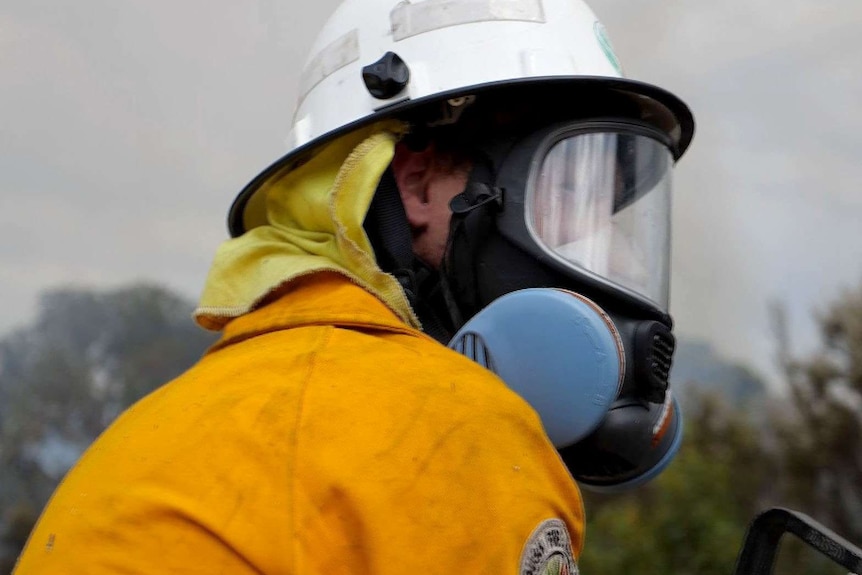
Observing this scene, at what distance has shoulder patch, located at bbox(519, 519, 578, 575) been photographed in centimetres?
120

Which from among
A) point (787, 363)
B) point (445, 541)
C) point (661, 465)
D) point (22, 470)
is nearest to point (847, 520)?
point (787, 363)

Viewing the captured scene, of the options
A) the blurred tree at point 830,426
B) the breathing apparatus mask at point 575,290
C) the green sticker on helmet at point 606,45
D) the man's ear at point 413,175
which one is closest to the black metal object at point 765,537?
the breathing apparatus mask at point 575,290

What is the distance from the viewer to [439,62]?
195cm

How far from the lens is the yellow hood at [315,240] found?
1.60 metres

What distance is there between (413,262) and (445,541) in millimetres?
739

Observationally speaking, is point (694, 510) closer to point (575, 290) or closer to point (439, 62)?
point (575, 290)

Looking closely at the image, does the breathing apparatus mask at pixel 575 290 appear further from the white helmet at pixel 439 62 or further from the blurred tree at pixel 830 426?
the blurred tree at pixel 830 426

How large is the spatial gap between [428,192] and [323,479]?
0.85 metres

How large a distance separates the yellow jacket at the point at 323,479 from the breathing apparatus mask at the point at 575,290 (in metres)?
0.24

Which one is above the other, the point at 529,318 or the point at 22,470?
the point at 529,318

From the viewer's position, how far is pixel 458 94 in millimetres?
1876

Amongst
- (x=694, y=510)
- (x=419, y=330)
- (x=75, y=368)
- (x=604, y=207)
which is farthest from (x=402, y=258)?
(x=75, y=368)

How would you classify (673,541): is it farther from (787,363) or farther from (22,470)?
(22,470)

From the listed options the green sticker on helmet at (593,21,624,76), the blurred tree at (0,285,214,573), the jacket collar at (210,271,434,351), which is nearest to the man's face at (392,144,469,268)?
the jacket collar at (210,271,434,351)
